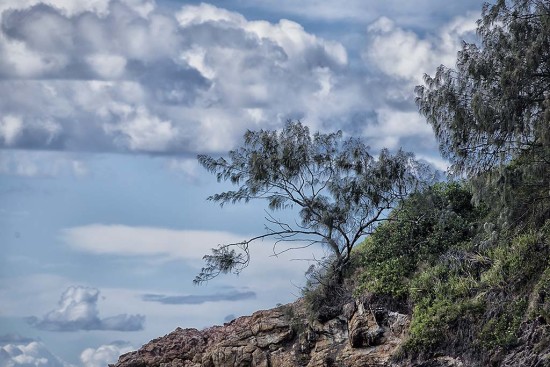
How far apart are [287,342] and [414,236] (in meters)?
5.18

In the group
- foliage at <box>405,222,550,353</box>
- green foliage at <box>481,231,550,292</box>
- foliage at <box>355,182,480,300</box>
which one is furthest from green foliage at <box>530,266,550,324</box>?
foliage at <box>355,182,480,300</box>

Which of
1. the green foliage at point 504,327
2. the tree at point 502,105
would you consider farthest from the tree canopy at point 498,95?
the green foliage at point 504,327

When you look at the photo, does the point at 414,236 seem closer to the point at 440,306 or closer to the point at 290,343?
the point at 440,306

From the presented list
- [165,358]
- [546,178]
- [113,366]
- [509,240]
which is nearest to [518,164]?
[546,178]

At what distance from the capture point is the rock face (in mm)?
25198

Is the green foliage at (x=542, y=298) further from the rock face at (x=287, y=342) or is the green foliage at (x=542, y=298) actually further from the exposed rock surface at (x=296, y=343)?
the rock face at (x=287, y=342)

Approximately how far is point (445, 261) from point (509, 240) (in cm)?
189

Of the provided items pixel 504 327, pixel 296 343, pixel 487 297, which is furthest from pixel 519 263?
pixel 296 343

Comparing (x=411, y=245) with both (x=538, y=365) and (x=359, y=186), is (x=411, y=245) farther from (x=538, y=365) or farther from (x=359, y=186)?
(x=538, y=365)

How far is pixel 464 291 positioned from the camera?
2438 centimetres

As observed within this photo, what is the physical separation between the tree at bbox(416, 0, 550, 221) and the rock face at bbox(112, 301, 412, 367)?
4.93 meters

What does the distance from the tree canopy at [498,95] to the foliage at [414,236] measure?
2.19 meters

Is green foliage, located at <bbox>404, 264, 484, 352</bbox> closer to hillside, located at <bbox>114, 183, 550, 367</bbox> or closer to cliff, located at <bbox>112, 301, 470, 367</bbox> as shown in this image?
hillside, located at <bbox>114, 183, 550, 367</bbox>

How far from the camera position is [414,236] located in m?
28.6
